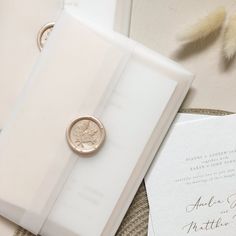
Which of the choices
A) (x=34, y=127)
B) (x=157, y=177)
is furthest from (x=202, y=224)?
(x=34, y=127)

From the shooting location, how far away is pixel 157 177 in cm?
55

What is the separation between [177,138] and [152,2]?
0.15 m

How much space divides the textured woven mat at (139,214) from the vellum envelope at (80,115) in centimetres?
1

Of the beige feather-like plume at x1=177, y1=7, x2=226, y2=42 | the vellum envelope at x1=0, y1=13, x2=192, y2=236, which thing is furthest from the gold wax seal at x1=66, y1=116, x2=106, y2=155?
the beige feather-like plume at x1=177, y1=7, x2=226, y2=42

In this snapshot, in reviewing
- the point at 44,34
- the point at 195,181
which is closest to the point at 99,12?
the point at 44,34

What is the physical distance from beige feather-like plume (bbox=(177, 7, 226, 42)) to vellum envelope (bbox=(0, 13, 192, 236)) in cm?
4

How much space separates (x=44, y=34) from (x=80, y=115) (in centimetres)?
10

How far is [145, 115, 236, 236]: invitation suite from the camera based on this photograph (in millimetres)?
545

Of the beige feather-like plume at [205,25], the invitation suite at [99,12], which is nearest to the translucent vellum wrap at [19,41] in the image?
the invitation suite at [99,12]

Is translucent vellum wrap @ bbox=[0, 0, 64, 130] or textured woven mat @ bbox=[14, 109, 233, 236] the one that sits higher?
translucent vellum wrap @ bbox=[0, 0, 64, 130]

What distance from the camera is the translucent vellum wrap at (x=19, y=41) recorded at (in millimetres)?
567

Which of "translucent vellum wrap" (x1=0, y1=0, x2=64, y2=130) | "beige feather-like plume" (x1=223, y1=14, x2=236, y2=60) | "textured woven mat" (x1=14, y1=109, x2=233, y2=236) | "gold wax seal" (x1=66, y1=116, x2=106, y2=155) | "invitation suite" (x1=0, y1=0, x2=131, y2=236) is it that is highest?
"beige feather-like plume" (x1=223, y1=14, x2=236, y2=60)

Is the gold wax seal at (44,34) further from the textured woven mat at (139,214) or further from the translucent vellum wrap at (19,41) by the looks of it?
the textured woven mat at (139,214)

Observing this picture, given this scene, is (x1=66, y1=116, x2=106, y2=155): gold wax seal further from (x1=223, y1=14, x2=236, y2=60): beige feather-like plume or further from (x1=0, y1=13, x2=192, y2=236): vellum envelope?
(x1=223, y1=14, x2=236, y2=60): beige feather-like plume
